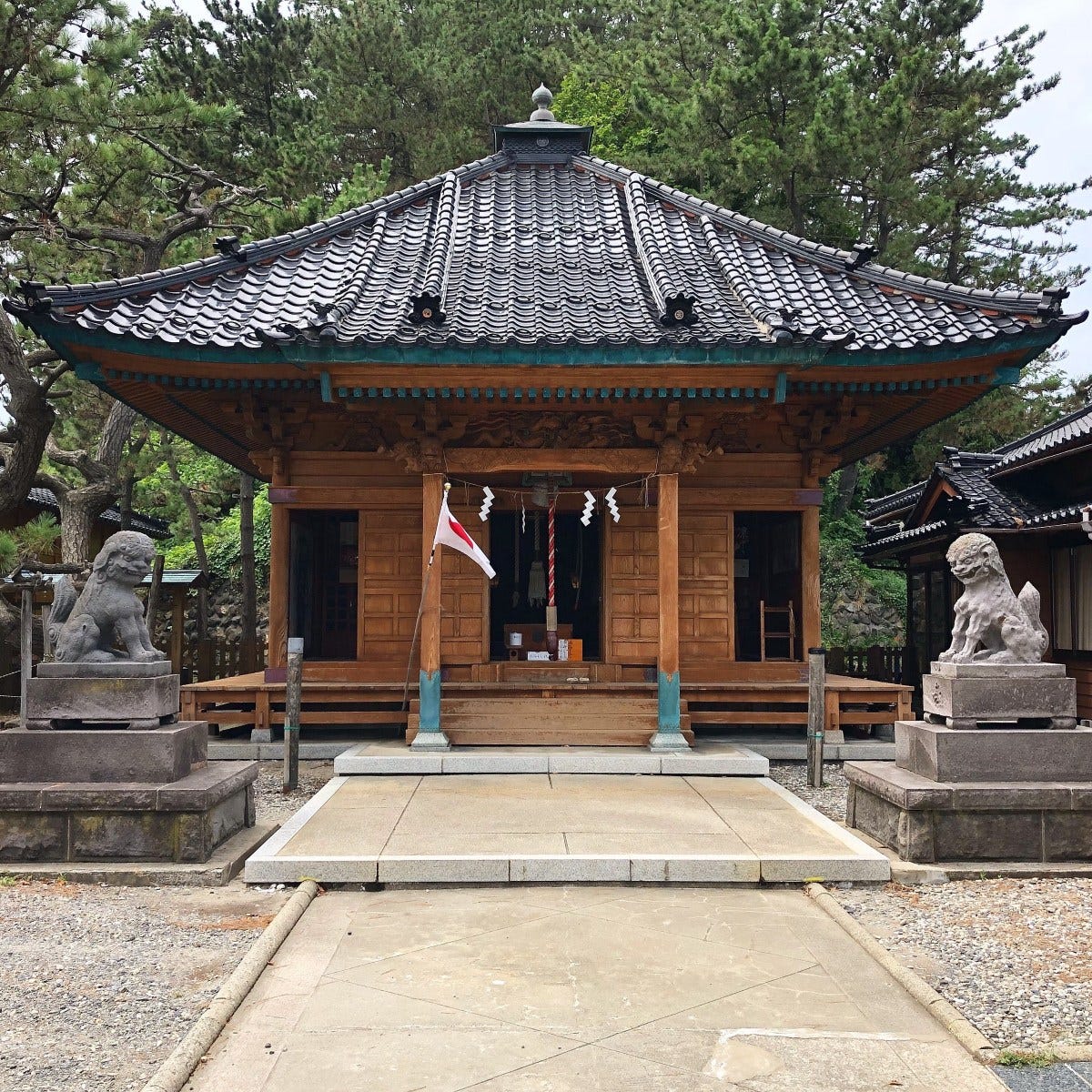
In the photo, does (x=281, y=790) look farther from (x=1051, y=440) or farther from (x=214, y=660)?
(x=1051, y=440)

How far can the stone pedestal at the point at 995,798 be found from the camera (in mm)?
6559

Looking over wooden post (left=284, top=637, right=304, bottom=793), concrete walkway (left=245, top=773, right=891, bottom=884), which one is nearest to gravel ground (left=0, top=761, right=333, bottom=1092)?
concrete walkway (left=245, top=773, right=891, bottom=884)

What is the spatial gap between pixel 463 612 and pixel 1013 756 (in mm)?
6772

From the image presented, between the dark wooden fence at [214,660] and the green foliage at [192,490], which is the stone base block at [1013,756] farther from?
the green foliage at [192,490]

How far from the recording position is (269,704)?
1157 cm

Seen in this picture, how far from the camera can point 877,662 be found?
732 inches

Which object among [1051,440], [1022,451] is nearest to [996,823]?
[1051,440]

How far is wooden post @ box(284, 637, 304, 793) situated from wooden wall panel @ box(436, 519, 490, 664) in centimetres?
233

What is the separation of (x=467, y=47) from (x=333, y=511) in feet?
79.1

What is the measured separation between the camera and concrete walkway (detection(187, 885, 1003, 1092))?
12.2 ft

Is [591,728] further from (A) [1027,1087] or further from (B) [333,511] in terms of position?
(A) [1027,1087]

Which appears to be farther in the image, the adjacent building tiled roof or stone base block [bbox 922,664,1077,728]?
the adjacent building tiled roof

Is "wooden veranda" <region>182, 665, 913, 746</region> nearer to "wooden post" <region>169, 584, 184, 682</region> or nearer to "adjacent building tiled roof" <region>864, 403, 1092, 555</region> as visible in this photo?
"adjacent building tiled roof" <region>864, 403, 1092, 555</region>

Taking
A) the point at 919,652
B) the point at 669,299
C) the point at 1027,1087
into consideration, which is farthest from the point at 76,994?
the point at 919,652
